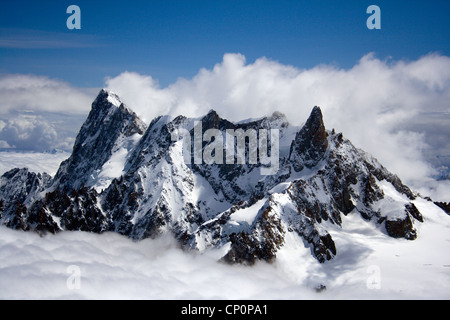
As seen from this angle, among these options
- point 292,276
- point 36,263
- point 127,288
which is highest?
point 36,263

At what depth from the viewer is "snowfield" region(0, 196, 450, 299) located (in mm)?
93938

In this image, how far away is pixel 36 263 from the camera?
9862 centimetres

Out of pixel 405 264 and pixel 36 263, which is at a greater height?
pixel 36 263

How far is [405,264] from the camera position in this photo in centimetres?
18338

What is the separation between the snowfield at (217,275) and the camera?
93.9 metres

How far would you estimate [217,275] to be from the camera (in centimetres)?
16500
